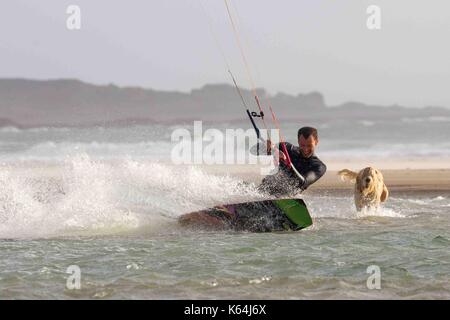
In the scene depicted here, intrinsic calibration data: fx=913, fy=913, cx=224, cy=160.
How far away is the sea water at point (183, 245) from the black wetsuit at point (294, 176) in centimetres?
23

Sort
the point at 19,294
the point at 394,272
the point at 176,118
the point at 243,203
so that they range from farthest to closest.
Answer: the point at 176,118 → the point at 243,203 → the point at 394,272 → the point at 19,294

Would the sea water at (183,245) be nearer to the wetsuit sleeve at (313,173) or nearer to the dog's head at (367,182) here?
the dog's head at (367,182)

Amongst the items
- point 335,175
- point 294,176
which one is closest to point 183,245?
point 294,176

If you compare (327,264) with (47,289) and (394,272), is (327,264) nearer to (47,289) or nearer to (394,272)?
(394,272)

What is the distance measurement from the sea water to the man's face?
87 centimetres

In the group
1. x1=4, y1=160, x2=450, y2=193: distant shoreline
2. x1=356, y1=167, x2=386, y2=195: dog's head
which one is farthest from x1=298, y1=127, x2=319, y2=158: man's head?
x1=4, y1=160, x2=450, y2=193: distant shoreline

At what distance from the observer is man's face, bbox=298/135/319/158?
13102mm

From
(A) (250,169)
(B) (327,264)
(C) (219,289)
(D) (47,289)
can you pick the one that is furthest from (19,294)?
(A) (250,169)

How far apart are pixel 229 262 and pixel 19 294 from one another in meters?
2.54

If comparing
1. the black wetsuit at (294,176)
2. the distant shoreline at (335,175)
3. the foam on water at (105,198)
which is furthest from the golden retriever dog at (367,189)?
the distant shoreline at (335,175)

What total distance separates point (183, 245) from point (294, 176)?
2249 mm

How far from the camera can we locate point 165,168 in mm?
14930

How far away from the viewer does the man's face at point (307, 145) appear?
13102mm
